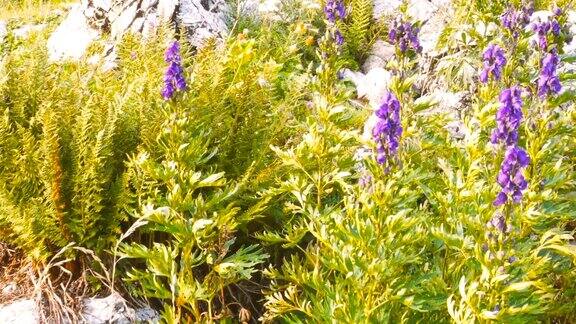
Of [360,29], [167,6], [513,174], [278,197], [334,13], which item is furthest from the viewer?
[360,29]

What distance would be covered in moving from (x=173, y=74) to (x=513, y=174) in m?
1.28

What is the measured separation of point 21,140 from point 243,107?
3.44ft

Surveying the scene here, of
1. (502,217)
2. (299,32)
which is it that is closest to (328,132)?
(502,217)

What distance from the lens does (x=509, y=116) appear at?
188 cm

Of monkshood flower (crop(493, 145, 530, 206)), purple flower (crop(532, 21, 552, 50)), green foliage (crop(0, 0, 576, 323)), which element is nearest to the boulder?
green foliage (crop(0, 0, 576, 323))

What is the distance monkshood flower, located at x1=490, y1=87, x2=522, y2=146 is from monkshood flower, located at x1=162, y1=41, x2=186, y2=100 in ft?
3.82

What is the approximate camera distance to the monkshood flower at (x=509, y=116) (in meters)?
1.87

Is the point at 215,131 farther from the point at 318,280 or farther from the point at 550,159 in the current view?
the point at 550,159

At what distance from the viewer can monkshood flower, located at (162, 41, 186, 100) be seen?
229 centimetres

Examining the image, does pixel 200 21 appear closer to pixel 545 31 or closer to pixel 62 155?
pixel 62 155

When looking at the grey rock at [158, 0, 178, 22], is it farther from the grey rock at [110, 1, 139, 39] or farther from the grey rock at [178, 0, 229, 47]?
the grey rock at [110, 1, 139, 39]

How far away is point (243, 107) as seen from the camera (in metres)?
3.05

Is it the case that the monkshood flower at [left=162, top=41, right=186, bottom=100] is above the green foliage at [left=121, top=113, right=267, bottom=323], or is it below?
above

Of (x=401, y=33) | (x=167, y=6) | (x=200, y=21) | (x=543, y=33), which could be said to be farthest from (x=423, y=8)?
(x=401, y=33)
